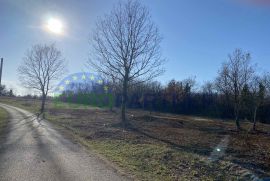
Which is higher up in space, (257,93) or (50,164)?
(257,93)

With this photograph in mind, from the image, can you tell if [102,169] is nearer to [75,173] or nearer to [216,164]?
[75,173]

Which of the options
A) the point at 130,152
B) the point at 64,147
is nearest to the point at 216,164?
the point at 130,152

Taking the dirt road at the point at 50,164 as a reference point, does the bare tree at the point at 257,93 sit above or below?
above

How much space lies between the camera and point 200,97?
2689 inches

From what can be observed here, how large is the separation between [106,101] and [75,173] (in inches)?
2343

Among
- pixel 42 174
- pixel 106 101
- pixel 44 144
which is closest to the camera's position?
pixel 42 174

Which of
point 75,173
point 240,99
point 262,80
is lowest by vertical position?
point 75,173

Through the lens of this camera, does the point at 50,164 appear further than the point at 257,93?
No

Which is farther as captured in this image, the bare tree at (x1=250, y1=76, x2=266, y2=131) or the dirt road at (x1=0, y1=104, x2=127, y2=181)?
the bare tree at (x1=250, y1=76, x2=266, y2=131)

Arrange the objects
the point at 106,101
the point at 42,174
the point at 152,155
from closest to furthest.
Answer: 1. the point at 42,174
2. the point at 152,155
3. the point at 106,101

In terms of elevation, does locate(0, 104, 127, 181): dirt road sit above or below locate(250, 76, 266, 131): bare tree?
below

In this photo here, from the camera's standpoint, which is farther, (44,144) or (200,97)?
(200,97)

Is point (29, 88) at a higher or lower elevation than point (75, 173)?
higher

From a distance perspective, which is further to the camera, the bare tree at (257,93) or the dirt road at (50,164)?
the bare tree at (257,93)
